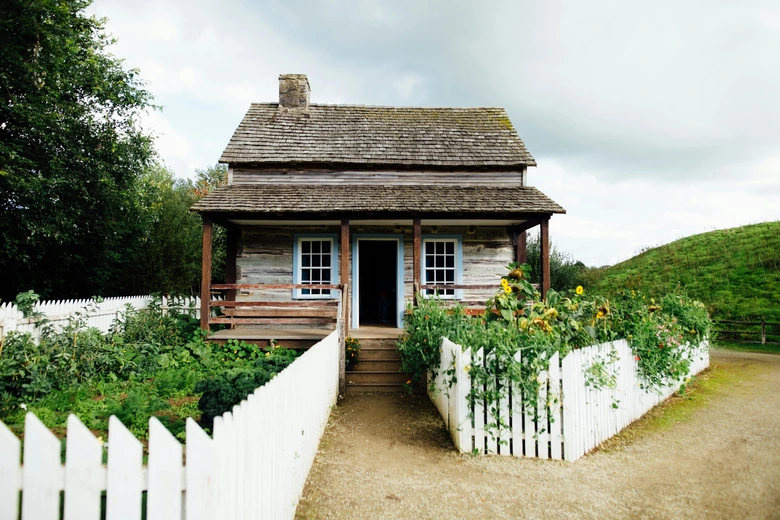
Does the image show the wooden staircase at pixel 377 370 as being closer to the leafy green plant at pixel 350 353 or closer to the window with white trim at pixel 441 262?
the leafy green plant at pixel 350 353

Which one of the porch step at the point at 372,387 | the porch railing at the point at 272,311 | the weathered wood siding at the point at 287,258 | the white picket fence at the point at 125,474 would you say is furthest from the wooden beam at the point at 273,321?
the white picket fence at the point at 125,474

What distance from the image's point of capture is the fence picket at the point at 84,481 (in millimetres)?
1895

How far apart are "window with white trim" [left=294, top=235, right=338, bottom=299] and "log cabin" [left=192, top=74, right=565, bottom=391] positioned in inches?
1.1

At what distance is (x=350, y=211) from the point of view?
32.2 ft

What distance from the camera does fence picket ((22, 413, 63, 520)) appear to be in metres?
1.86

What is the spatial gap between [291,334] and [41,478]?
7613 millimetres

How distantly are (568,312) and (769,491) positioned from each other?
3028 millimetres

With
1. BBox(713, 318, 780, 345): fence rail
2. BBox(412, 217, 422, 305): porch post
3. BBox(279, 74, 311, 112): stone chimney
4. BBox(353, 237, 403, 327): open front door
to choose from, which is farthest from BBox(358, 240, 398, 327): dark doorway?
BBox(713, 318, 780, 345): fence rail

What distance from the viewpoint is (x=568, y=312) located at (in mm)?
6648

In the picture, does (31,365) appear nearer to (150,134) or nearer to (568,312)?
(568,312)

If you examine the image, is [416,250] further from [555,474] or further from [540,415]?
[555,474]

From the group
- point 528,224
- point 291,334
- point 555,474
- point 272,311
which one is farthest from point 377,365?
point 528,224

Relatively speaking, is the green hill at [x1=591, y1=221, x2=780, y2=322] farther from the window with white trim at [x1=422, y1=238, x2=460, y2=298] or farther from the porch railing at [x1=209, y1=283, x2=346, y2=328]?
the porch railing at [x1=209, y1=283, x2=346, y2=328]

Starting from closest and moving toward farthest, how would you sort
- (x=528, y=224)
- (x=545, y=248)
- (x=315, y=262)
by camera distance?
(x=545, y=248) → (x=528, y=224) → (x=315, y=262)
